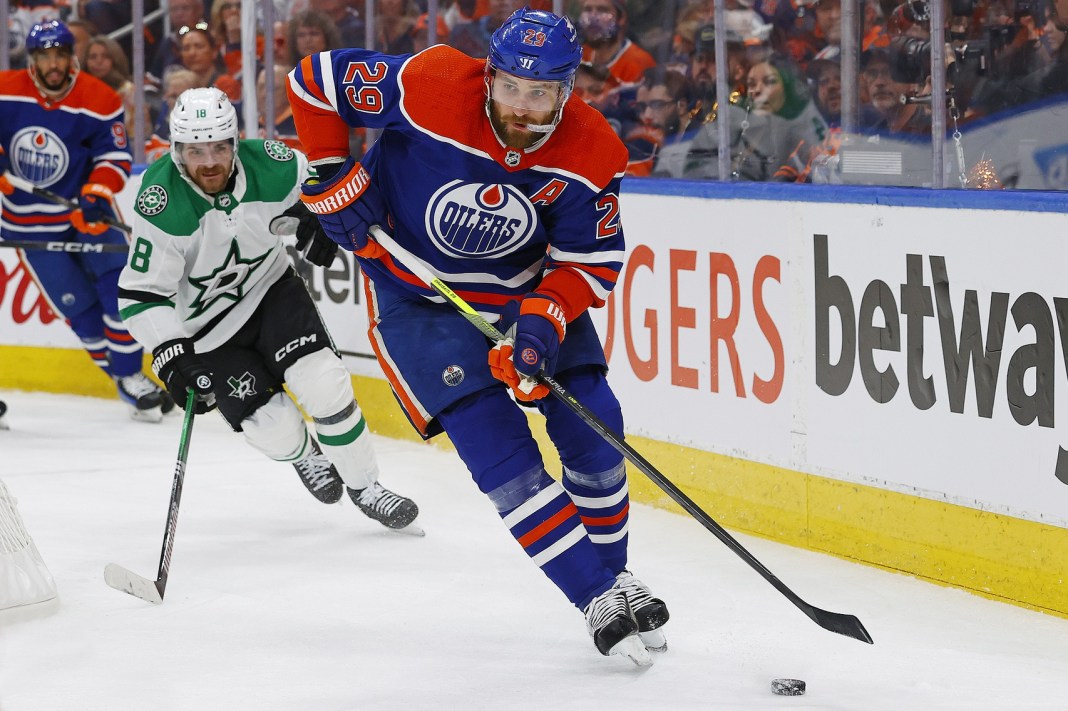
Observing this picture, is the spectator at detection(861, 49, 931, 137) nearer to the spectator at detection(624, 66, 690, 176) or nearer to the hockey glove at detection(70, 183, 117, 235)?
the spectator at detection(624, 66, 690, 176)

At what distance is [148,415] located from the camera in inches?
220

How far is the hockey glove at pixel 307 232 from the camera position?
3453mm

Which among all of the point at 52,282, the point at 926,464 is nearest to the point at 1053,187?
the point at 926,464

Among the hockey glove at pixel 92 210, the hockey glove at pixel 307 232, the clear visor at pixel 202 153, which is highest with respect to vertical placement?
the clear visor at pixel 202 153

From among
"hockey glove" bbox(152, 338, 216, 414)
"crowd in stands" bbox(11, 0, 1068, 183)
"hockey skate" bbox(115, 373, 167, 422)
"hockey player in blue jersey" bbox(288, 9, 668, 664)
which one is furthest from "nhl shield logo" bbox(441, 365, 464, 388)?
"hockey skate" bbox(115, 373, 167, 422)

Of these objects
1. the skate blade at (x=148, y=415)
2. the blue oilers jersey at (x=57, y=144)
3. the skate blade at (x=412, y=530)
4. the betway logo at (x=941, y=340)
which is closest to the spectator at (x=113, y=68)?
the blue oilers jersey at (x=57, y=144)

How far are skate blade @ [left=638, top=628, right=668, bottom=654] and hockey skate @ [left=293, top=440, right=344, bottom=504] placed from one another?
4.43 feet

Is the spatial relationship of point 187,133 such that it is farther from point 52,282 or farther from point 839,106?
point 52,282

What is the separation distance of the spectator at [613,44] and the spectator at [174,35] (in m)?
2.14

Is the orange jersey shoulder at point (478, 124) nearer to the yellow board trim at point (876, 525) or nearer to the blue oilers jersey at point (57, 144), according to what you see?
the yellow board trim at point (876, 525)

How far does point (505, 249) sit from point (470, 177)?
0.58 feet

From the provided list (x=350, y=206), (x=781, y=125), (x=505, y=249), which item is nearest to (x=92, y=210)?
(x=781, y=125)

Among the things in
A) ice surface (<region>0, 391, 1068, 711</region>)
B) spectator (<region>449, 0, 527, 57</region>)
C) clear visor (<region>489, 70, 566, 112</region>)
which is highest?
spectator (<region>449, 0, 527, 57</region>)

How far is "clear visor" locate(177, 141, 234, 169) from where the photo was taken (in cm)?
360
